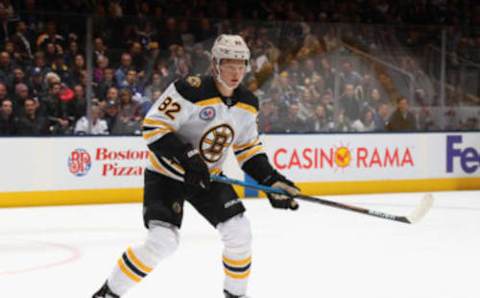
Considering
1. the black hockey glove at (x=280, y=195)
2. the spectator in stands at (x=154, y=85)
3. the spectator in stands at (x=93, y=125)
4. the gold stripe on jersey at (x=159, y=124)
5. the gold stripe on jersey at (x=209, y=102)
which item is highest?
the gold stripe on jersey at (x=209, y=102)

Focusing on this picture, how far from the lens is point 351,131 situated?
974cm

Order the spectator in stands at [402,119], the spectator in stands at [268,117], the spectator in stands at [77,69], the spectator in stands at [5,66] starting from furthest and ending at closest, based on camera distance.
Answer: the spectator in stands at [402,119], the spectator in stands at [268,117], the spectator in stands at [77,69], the spectator in stands at [5,66]

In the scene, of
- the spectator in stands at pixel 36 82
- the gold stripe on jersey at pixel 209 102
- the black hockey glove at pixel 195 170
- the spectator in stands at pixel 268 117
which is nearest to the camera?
the black hockey glove at pixel 195 170

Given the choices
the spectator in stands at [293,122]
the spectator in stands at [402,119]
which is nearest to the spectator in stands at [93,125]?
the spectator in stands at [293,122]

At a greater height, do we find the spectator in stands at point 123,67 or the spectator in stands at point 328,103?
the spectator in stands at point 123,67

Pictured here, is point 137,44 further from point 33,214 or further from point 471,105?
point 471,105

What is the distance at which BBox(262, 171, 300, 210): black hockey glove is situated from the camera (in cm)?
390

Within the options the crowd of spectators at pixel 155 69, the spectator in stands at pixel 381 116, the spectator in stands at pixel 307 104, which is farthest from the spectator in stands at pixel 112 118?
the spectator in stands at pixel 381 116

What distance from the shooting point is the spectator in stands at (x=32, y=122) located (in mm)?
8117

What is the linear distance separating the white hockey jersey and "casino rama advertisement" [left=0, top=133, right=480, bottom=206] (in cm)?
439

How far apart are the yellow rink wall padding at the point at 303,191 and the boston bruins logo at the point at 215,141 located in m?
4.43

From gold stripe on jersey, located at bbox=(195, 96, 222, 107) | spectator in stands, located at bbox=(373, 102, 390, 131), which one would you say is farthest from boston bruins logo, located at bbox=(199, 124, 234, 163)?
spectator in stands, located at bbox=(373, 102, 390, 131)

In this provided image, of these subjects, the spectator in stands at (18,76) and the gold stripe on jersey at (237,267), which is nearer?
the gold stripe on jersey at (237,267)

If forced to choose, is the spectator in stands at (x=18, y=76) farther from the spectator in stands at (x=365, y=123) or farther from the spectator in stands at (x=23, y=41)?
the spectator in stands at (x=365, y=123)
